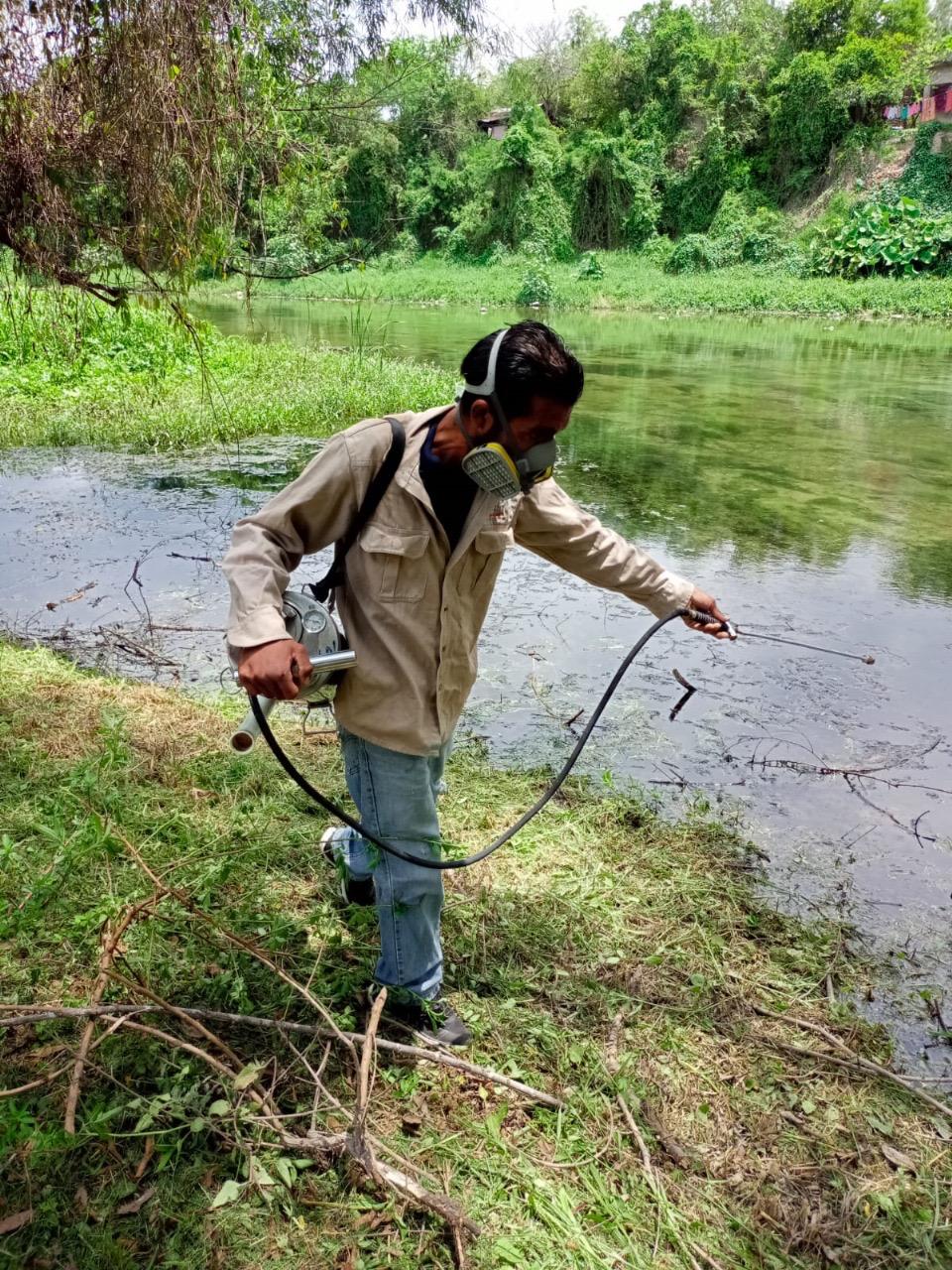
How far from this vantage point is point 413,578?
6.64 feet

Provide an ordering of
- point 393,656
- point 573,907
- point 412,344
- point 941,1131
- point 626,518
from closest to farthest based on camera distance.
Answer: point 393,656 → point 941,1131 → point 573,907 → point 626,518 → point 412,344

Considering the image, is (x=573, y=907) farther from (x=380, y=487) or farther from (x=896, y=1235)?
(x=380, y=487)

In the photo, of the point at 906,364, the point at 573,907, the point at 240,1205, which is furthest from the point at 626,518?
the point at 906,364

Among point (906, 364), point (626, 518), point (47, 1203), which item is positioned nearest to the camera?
point (47, 1203)

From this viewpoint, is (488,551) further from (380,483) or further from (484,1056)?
(484,1056)

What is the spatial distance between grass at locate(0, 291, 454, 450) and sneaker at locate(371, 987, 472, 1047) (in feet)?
23.1

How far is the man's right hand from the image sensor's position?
181 centimetres

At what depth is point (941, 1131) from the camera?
2166 millimetres

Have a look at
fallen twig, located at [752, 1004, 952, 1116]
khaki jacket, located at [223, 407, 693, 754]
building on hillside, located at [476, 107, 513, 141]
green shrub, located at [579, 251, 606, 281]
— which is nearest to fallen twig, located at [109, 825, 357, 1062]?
khaki jacket, located at [223, 407, 693, 754]

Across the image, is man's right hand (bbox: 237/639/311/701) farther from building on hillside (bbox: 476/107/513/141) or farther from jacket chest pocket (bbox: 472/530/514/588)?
building on hillside (bbox: 476/107/513/141)

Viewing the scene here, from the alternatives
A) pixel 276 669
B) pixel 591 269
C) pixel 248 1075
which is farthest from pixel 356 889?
pixel 591 269

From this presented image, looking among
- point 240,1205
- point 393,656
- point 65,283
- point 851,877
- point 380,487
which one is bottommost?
point 851,877

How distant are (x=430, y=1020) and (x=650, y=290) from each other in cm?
2901

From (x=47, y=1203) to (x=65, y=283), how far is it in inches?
143
